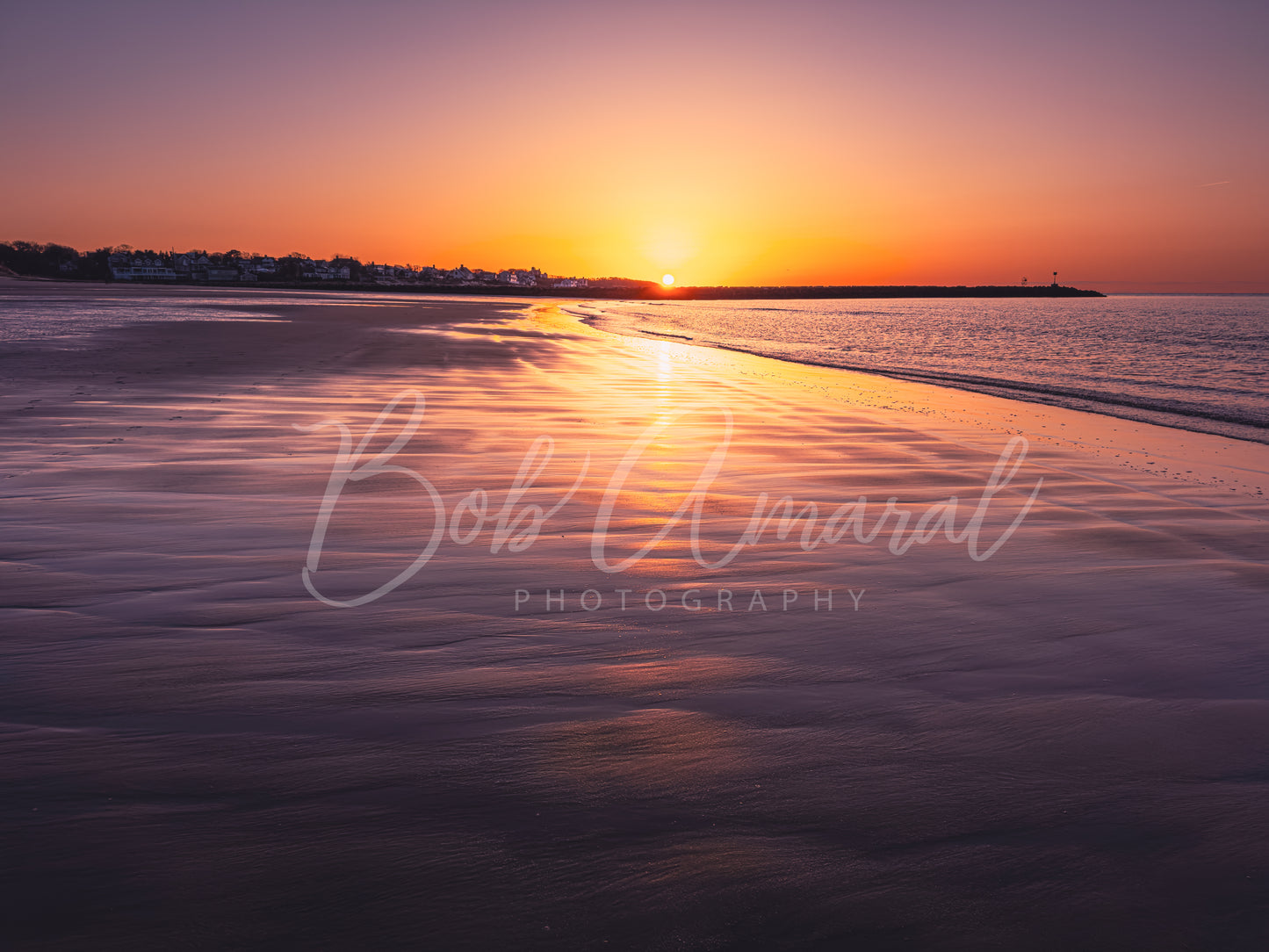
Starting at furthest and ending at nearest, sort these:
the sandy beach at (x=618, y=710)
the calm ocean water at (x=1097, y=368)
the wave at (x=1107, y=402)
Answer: the calm ocean water at (x=1097, y=368)
the wave at (x=1107, y=402)
the sandy beach at (x=618, y=710)

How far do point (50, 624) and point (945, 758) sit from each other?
403cm

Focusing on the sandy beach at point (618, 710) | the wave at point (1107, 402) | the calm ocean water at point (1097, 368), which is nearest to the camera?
the sandy beach at point (618, 710)

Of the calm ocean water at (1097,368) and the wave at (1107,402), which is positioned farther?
the calm ocean water at (1097,368)

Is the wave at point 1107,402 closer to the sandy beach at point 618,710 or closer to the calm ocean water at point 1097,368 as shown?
the calm ocean water at point 1097,368

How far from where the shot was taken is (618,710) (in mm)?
3076

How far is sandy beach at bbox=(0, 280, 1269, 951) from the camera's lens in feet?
6.77

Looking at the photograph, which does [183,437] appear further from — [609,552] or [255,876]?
[255,876]

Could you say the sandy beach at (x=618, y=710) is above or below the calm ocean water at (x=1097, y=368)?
below

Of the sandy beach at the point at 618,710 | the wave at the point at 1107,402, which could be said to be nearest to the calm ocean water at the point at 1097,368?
the wave at the point at 1107,402

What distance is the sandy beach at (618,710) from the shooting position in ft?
6.77

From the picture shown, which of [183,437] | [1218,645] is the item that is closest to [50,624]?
[183,437]

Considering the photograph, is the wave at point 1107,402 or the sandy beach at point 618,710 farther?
the wave at point 1107,402

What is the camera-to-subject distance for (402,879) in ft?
A: 6.93

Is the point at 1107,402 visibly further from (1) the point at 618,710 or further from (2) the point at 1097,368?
(1) the point at 618,710
